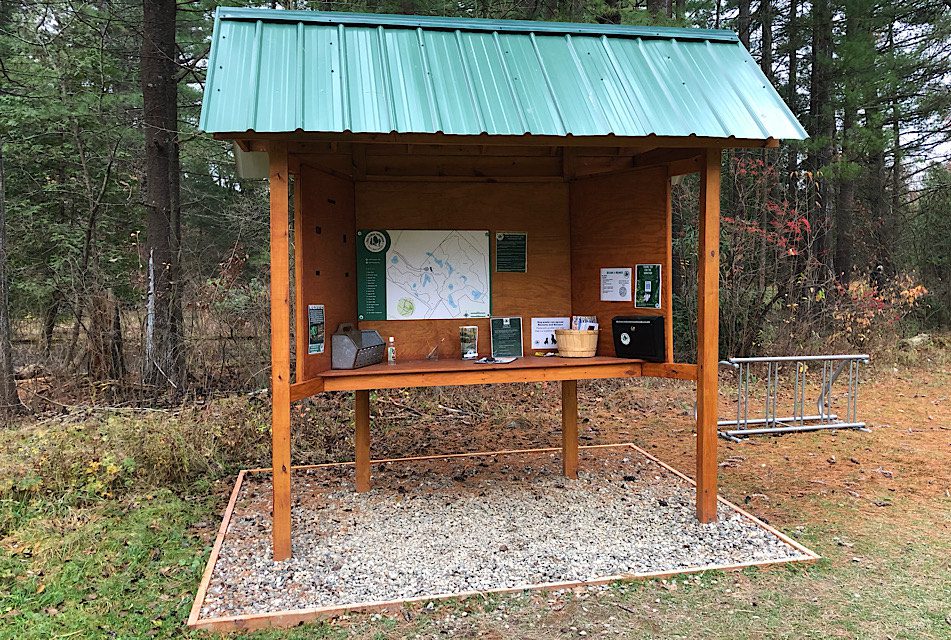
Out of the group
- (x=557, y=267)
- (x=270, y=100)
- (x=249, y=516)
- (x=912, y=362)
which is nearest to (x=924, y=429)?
(x=912, y=362)

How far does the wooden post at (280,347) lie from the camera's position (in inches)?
127

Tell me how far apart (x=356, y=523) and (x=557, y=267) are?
7.21ft

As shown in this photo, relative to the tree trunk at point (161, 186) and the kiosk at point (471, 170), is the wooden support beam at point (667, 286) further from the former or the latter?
the tree trunk at point (161, 186)

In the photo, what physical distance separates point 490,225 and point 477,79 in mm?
1231

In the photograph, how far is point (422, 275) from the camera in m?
4.43

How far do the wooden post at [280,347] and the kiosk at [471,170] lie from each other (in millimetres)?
11

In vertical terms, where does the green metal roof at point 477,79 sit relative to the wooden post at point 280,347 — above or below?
above

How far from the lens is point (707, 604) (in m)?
2.97

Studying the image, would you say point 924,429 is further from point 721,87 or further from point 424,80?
point 424,80

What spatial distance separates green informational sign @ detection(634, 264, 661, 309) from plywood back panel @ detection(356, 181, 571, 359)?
23.9 inches

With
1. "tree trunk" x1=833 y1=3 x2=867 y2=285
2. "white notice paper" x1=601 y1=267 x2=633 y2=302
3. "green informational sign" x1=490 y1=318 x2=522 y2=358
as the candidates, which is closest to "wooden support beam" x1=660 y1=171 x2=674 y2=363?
"white notice paper" x1=601 y1=267 x2=633 y2=302

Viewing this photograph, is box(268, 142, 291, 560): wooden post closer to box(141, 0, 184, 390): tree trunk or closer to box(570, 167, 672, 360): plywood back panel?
box(570, 167, 672, 360): plywood back panel

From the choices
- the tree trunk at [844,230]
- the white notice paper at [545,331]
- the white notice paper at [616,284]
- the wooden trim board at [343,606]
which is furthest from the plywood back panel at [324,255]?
the tree trunk at [844,230]

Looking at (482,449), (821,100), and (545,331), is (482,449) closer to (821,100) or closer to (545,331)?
(545,331)
